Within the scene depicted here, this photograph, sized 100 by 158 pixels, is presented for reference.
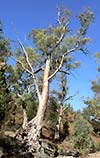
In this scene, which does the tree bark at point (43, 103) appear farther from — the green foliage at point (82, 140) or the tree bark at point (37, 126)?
the green foliage at point (82, 140)

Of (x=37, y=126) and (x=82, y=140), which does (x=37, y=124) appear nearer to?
(x=37, y=126)

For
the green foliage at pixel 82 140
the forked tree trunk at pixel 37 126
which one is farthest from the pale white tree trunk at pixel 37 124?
the green foliage at pixel 82 140

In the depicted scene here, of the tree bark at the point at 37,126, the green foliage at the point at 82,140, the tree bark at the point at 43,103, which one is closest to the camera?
the tree bark at the point at 37,126

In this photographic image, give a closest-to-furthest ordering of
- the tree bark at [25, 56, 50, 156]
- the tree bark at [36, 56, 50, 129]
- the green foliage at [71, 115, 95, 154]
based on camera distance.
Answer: the tree bark at [25, 56, 50, 156]
the tree bark at [36, 56, 50, 129]
the green foliage at [71, 115, 95, 154]

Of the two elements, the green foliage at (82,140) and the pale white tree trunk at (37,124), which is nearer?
the pale white tree trunk at (37,124)

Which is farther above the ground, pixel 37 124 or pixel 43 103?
pixel 43 103

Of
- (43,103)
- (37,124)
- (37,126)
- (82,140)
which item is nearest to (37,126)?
(37,126)

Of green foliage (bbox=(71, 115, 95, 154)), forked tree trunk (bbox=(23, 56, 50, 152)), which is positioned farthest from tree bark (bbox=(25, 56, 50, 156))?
green foliage (bbox=(71, 115, 95, 154))

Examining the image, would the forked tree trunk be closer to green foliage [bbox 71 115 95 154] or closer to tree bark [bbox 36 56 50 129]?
tree bark [bbox 36 56 50 129]

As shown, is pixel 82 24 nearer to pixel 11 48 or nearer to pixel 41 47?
pixel 41 47

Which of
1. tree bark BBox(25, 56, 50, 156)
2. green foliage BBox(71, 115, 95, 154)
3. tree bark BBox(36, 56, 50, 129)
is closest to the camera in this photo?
tree bark BBox(25, 56, 50, 156)

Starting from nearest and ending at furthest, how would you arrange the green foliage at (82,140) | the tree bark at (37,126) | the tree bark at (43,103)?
the tree bark at (37,126)
the tree bark at (43,103)
the green foliage at (82,140)

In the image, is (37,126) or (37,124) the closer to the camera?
(37,126)

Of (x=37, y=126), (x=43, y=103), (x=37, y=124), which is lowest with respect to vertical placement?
(x=37, y=126)
